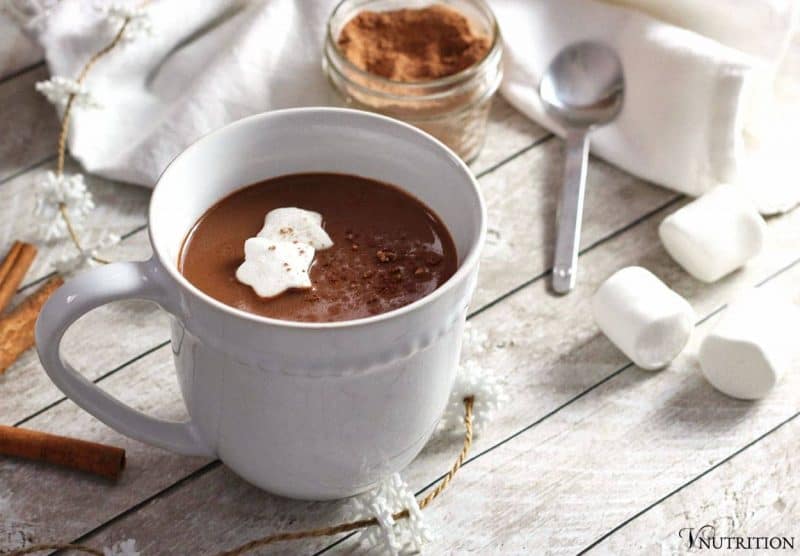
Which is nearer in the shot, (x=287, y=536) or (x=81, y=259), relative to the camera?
(x=287, y=536)

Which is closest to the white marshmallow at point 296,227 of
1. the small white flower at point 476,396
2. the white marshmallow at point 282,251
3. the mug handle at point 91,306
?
the white marshmallow at point 282,251

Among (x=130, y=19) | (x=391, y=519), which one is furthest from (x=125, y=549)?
(x=130, y=19)

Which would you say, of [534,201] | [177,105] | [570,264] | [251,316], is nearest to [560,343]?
[570,264]

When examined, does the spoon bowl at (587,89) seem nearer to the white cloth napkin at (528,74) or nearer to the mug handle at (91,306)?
the white cloth napkin at (528,74)

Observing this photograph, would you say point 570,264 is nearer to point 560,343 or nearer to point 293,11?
point 560,343

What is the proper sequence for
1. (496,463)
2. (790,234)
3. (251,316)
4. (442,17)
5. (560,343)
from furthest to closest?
(442,17)
(790,234)
(560,343)
(496,463)
(251,316)

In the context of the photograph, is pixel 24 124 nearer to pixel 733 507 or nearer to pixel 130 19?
pixel 130 19

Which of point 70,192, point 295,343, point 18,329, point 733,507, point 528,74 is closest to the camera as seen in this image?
point 295,343
